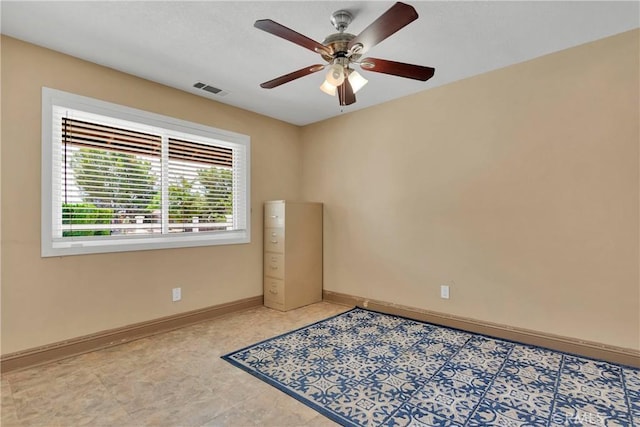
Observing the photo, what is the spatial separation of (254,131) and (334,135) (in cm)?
104

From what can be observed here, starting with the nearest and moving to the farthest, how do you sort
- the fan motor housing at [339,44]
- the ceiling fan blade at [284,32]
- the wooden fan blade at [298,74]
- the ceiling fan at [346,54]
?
1. the ceiling fan blade at [284,32]
2. the ceiling fan at [346,54]
3. the fan motor housing at [339,44]
4. the wooden fan blade at [298,74]

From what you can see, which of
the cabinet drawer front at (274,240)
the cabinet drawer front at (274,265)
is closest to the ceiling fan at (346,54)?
the cabinet drawer front at (274,240)

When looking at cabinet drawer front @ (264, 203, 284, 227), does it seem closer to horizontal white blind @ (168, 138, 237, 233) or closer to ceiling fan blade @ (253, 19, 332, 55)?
horizontal white blind @ (168, 138, 237, 233)

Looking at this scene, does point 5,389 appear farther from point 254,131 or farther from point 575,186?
point 575,186

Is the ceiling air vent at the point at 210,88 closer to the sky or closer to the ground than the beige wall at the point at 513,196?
closer to the sky

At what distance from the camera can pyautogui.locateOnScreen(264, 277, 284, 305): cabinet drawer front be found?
3.87m

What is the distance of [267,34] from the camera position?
233 cm

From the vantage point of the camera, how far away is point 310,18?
7.07ft

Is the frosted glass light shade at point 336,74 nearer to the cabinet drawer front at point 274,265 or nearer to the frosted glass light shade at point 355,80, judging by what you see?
the frosted glass light shade at point 355,80

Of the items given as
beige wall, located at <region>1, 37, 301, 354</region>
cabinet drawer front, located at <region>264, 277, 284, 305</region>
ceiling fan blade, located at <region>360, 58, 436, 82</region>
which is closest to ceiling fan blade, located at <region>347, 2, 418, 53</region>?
ceiling fan blade, located at <region>360, 58, 436, 82</region>

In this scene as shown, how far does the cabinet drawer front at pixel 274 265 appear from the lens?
389 cm

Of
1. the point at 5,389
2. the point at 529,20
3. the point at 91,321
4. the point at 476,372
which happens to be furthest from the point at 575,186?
the point at 5,389

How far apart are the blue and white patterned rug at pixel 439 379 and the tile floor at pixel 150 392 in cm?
15

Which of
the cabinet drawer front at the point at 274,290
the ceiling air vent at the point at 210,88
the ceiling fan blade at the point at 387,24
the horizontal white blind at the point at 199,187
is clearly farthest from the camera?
the cabinet drawer front at the point at 274,290
